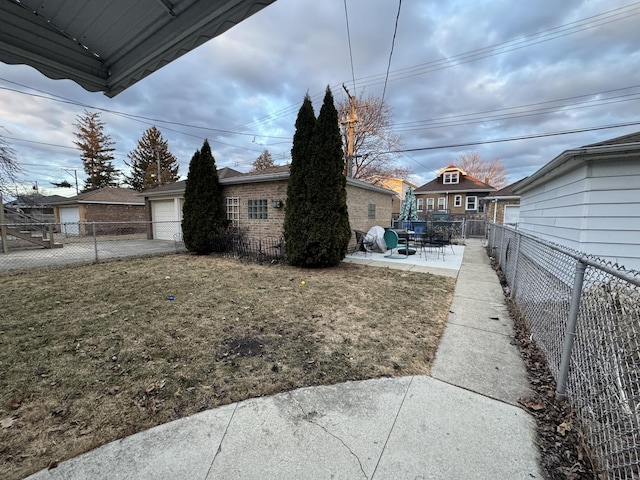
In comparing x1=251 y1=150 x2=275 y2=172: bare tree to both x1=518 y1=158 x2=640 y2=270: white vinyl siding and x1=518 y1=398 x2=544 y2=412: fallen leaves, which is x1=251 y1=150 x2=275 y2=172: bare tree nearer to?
x1=518 y1=158 x2=640 y2=270: white vinyl siding

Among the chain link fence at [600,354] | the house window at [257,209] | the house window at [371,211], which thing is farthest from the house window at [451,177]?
the chain link fence at [600,354]

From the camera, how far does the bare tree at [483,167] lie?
40534mm

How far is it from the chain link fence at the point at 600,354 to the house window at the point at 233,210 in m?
9.66

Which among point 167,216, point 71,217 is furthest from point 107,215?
point 167,216

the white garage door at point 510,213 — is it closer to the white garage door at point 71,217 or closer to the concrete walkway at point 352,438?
the concrete walkway at point 352,438

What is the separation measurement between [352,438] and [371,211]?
1141cm

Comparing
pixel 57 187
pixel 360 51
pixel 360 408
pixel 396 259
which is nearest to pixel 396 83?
pixel 360 51

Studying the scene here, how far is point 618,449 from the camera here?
1.53 meters

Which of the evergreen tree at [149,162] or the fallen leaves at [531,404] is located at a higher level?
the evergreen tree at [149,162]

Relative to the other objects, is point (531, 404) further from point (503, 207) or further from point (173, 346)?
point (503, 207)

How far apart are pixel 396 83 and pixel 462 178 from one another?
60.0ft

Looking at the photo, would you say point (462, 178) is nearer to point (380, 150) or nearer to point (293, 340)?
point (380, 150)

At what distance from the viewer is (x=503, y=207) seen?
21.5m

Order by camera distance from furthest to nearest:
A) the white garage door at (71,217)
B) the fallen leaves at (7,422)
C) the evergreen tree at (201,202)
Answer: the white garage door at (71,217), the evergreen tree at (201,202), the fallen leaves at (7,422)
